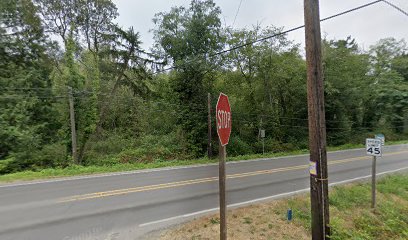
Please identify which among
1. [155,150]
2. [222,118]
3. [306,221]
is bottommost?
[306,221]

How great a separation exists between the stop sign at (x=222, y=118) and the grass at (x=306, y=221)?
277 cm

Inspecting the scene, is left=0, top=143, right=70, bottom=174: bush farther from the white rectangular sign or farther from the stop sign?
the white rectangular sign

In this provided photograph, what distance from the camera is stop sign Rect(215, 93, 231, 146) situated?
9.89ft

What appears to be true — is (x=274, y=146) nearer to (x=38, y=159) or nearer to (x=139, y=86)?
(x=139, y=86)

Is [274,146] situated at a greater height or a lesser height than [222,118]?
lesser

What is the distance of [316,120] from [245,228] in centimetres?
295

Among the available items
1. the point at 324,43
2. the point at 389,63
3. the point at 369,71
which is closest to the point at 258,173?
the point at 324,43

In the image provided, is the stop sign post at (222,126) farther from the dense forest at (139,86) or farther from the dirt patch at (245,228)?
the dense forest at (139,86)

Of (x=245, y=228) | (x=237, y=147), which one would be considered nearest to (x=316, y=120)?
(x=245, y=228)

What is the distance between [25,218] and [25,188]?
3.42m

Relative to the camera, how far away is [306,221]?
5.77 meters

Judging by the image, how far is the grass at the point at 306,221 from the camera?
4.93 m

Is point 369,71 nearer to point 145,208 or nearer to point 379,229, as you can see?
point 379,229

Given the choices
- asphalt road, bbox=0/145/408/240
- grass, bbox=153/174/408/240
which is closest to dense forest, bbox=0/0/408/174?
asphalt road, bbox=0/145/408/240
